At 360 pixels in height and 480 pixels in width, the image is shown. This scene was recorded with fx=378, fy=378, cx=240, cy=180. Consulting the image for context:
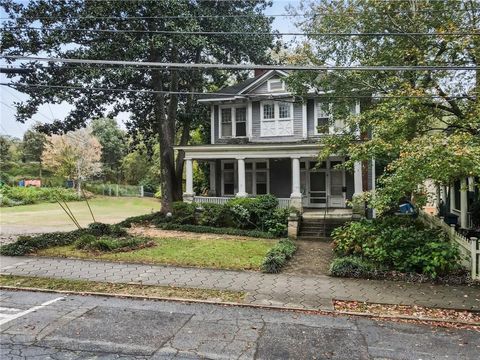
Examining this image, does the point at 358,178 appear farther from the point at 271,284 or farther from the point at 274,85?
the point at 271,284

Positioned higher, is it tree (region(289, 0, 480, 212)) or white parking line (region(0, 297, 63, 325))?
tree (region(289, 0, 480, 212))

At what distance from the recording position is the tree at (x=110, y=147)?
47719mm

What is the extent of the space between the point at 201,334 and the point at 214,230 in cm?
1044

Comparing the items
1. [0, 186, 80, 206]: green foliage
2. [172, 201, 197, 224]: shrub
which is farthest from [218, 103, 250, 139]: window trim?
[0, 186, 80, 206]: green foliage

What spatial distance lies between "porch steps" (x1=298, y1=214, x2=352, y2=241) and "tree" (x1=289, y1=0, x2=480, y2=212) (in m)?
3.94

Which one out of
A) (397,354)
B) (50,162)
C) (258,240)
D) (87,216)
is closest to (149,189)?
(50,162)

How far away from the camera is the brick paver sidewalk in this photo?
7.38m

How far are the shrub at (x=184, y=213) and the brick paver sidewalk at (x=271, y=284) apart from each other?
23.4ft

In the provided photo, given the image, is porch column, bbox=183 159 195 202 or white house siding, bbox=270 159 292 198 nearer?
porch column, bbox=183 159 195 202

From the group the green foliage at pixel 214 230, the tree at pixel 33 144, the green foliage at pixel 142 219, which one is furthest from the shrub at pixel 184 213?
the tree at pixel 33 144

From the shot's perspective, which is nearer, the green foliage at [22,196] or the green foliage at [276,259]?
the green foliage at [276,259]

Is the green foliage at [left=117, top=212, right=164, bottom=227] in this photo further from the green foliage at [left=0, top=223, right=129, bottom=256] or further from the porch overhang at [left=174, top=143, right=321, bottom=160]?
the porch overhang at [left=174, top=143, right=321, bottom=160]

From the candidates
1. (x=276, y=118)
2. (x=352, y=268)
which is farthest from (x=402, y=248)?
(x=276, y=118)

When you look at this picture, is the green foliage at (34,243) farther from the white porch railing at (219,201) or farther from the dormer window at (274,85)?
the dormer window at (274,85)
